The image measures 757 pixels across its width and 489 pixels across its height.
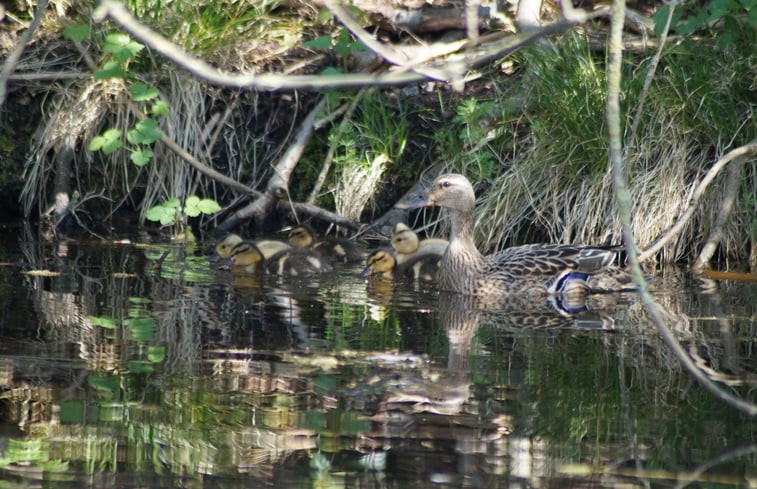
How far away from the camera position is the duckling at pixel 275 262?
7004 millimetres

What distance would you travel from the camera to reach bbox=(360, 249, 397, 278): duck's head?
22.8 feet

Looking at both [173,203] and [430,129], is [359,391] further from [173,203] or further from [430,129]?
[430,129]

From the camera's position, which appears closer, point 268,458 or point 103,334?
point 268,458

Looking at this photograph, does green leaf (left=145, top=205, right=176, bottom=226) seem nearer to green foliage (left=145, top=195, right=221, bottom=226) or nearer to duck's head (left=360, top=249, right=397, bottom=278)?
green foliage (left=145, top=195, right=221, bottom=226)

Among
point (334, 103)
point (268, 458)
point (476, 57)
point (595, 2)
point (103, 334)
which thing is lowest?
point (268, 458)

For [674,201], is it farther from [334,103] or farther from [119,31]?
[119,31]

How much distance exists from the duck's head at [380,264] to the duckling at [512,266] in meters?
0.30

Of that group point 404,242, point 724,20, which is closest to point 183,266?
point 404,242

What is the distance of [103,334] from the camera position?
5008 millimetres

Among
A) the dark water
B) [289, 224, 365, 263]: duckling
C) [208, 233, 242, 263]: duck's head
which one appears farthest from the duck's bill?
[208, 233, 242, 263]: duck's head

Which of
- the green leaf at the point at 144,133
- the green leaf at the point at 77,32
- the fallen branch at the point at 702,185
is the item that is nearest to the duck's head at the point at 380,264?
the fallen branch at the point at 702,185

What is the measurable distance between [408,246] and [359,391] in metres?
3.20

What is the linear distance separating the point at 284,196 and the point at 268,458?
4923 millimetres

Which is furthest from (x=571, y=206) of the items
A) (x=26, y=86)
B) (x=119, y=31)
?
(x=26, y=86)
